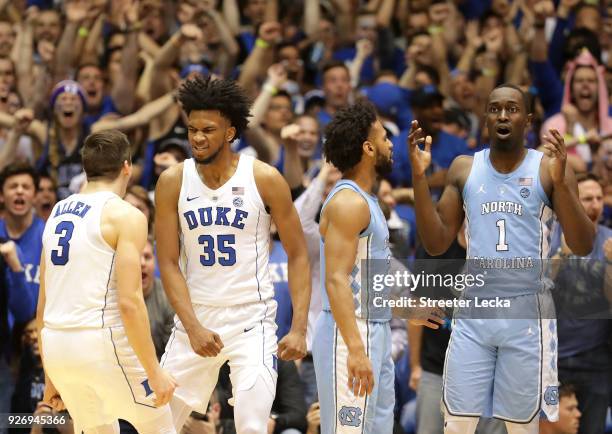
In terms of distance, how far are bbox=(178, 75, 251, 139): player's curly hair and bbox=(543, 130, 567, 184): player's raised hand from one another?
1748 mm

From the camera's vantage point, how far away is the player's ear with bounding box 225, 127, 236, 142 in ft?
22.8

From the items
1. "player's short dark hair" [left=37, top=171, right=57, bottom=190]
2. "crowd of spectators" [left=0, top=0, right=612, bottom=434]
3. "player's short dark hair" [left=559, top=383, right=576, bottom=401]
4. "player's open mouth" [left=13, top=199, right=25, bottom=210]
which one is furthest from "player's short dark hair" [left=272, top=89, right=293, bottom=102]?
"player's short dark hair" [left=559, top=383, right=576, bottom=401]

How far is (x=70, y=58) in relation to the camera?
12516 millimetres

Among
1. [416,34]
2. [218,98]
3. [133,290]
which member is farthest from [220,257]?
[416,34]

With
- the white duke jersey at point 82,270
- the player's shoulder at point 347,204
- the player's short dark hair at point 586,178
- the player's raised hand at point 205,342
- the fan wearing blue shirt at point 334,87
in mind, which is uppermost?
the fan wearing blue shirt at point 334,87

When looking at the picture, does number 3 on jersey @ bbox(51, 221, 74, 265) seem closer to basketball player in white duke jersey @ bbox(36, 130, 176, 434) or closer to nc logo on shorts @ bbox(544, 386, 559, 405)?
basketball player in white duke jersey @ bbox(36, 130, 176, 434)

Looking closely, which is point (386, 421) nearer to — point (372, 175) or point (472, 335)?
point (472, 335)

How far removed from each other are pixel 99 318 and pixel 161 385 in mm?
492

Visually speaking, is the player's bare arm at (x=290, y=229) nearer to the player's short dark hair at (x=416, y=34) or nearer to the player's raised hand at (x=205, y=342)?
the player's raised hand at (x=205, y=342)

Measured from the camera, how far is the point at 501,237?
22.3 feet

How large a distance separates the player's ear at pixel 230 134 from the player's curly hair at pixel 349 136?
54cm

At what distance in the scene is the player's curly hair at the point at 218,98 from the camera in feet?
22.6

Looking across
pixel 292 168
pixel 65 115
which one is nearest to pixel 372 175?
pixel 292 168

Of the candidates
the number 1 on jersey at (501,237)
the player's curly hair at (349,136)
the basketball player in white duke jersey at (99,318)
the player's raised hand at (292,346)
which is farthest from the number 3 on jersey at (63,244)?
the number 1 on jersey at (501,237)
